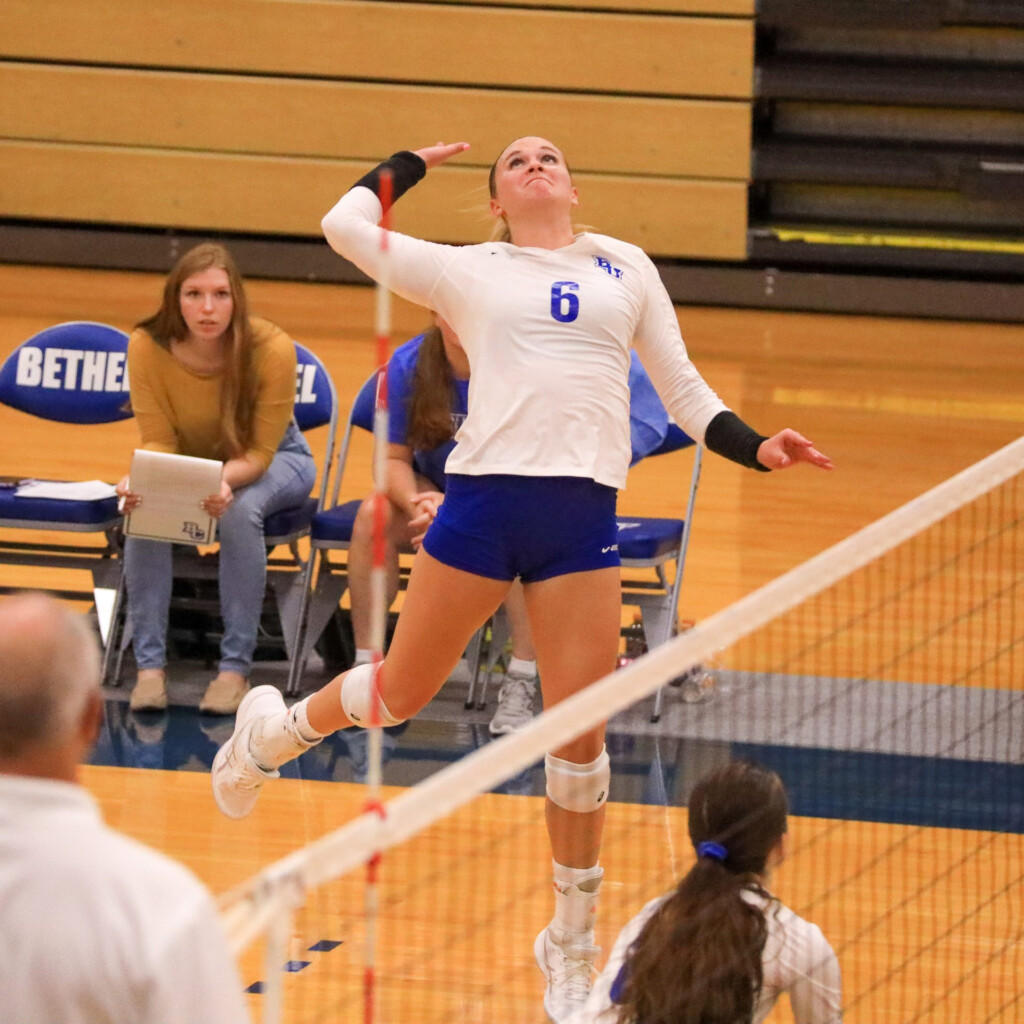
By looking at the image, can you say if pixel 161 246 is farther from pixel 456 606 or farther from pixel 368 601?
pixel 456 606

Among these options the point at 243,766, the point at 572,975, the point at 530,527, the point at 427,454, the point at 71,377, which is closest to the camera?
the point at 530,527

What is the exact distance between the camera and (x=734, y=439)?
3340 millimetres

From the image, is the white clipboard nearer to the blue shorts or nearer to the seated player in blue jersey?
the seated player in blue jersey

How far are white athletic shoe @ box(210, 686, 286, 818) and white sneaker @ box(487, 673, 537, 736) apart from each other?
1.10 metres

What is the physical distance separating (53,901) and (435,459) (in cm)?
365

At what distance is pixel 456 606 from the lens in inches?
128

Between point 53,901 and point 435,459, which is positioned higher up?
point 53,901

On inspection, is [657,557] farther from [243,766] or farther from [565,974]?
[565,974]

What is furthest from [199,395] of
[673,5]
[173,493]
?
[673,5]

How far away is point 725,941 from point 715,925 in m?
0.03

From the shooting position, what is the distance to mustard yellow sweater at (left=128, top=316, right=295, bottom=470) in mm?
5168

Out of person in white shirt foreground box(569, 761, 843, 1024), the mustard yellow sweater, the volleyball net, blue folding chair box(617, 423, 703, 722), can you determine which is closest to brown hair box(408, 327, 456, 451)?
the mustard yellow sweater

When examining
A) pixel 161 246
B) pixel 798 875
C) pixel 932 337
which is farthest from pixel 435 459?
pixel 161 246

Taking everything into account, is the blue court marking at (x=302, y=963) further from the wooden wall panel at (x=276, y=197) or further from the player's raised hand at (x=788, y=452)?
the wooden wall panel at (x=276, y=197)
